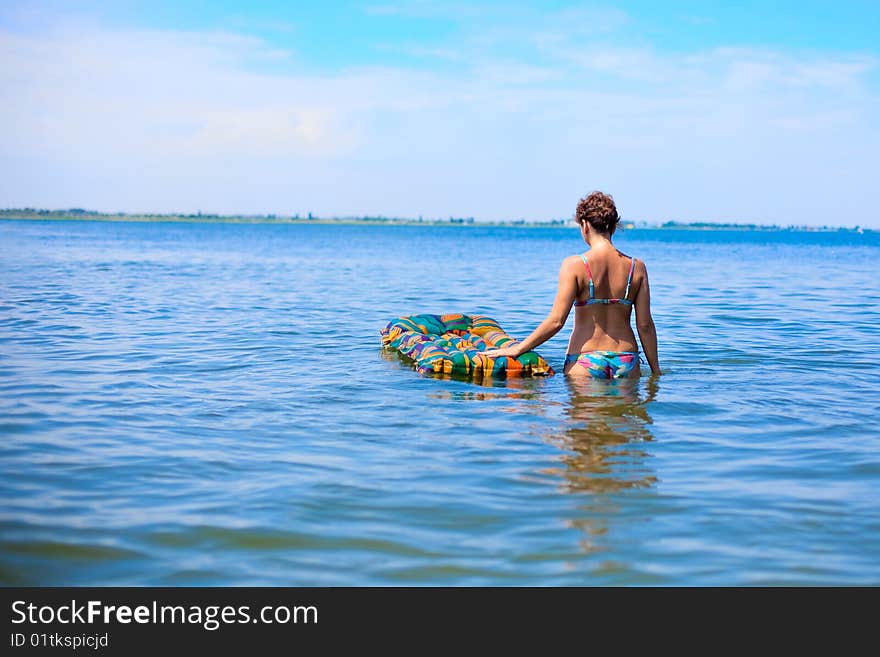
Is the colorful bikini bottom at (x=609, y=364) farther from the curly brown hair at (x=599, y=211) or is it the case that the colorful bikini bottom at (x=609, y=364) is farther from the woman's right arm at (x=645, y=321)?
the curly brown hair at (x=599, y=211)

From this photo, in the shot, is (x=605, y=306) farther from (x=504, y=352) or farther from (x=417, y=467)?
(x=417, y=467)

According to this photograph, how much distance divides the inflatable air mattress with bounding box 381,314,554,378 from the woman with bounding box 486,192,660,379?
480 mm

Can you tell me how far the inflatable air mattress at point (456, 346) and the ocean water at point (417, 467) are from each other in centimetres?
32

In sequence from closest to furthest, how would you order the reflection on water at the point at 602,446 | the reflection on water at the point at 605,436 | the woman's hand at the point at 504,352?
the reflection on water at the point at 602,446, the reflection on water at the point at 605,436, the woman's hand at the point at 504,352

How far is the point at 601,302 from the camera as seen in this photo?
8531 millimetres

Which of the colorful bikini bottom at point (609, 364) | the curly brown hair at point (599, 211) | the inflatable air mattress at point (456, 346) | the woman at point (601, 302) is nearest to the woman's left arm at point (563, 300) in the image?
the woman at point (601, 302)

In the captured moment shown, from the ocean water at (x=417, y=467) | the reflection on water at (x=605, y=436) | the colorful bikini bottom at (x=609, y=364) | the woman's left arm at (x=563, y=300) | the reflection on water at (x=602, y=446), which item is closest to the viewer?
the ocean water at (x=417, y=467)

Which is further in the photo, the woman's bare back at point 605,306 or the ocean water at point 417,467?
the woman's bare back at point 605,306

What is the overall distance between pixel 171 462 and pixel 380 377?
12.4ft

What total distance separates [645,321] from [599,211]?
4.15ft

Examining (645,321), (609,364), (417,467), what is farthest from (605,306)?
(417,467)

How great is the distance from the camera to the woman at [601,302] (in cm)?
831
